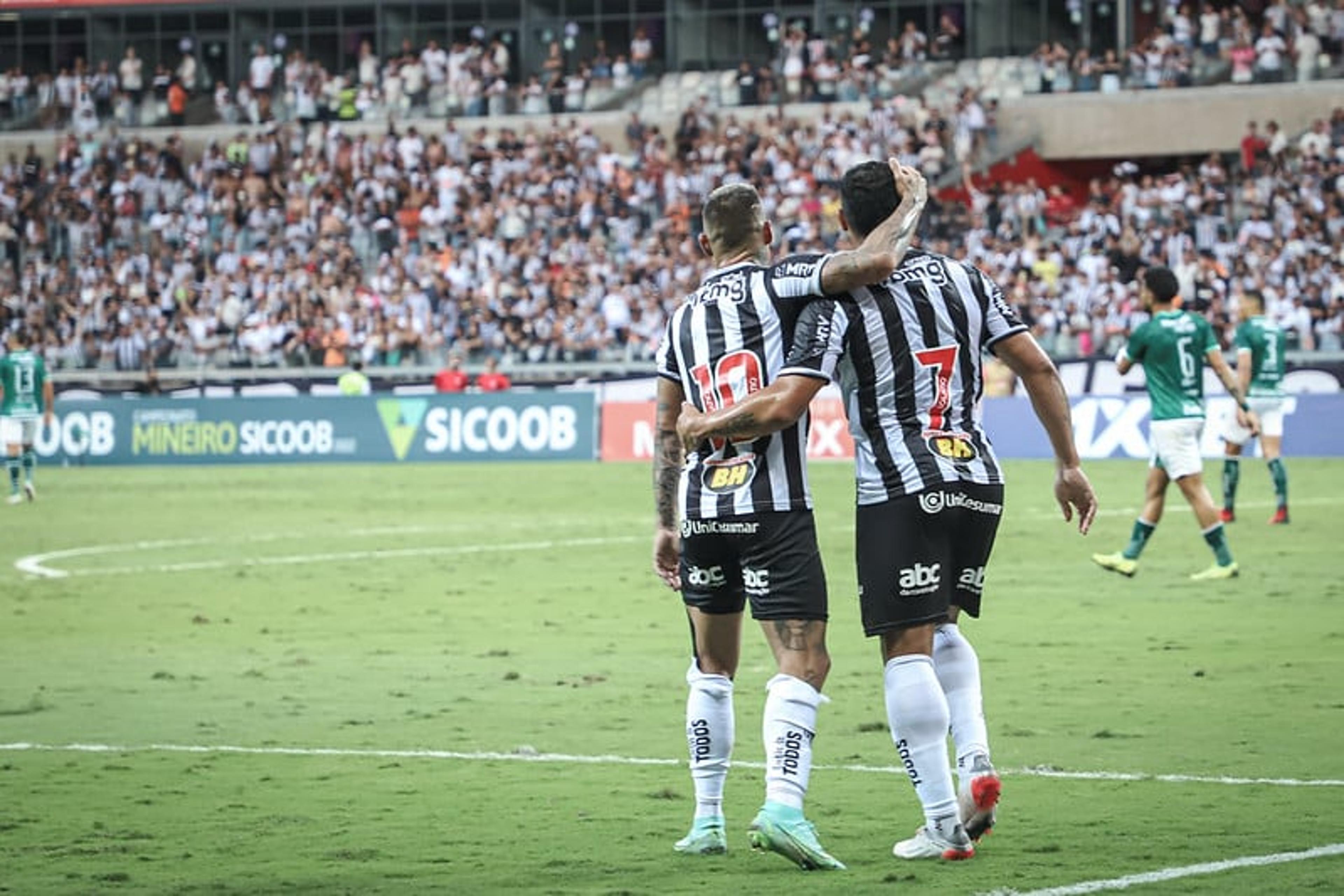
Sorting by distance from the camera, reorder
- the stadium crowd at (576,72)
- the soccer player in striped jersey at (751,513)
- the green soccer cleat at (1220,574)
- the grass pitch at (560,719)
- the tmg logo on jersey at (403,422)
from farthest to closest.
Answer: the stadium crowd at (576,72) < the tmg logo on jersey at (403,422) < the green soccer cleat at (1220,574) < the grass pitch at (560,719) < the soccer player in striped jersey at (751,513)

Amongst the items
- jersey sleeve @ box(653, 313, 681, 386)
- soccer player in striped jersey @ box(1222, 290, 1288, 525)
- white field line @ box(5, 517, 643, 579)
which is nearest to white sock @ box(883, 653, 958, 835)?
jersey sleeve @ box(653, 313, 681, 386)

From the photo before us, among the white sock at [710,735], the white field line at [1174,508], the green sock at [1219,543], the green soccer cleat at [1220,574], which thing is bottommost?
the white field line at [1174,508]

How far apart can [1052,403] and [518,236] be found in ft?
136

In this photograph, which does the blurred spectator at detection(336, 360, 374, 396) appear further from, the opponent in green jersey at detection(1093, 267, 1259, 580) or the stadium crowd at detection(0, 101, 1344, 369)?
the opponent in green jersey at detection(1093, 267, 1259, 580)

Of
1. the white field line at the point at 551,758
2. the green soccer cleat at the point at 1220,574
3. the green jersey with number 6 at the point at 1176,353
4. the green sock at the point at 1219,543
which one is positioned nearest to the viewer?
the white field line at the point at 551,758

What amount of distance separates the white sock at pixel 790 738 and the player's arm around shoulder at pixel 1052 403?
1.14 m

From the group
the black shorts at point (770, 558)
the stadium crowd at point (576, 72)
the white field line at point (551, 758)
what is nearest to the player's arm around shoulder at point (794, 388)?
the black shorts at point (770, 558)

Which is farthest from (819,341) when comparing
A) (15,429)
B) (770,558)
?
(15,429)

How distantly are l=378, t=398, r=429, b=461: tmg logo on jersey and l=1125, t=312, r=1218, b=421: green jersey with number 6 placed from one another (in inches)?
955

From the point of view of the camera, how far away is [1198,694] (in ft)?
38.3

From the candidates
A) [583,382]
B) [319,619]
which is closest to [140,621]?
[319,619]

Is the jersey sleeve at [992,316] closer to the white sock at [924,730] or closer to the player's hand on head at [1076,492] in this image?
the player's hand on head at [1076,492]

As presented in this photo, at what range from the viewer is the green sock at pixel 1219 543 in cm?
1709

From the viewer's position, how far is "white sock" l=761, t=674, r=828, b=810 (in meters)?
7.25
